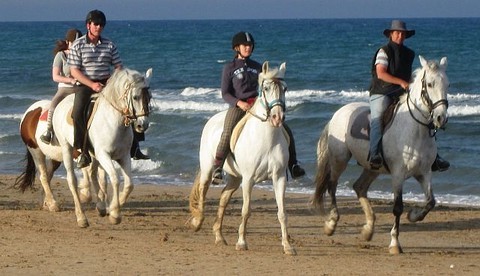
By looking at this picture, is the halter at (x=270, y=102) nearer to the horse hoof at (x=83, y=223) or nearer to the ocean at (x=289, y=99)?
the ocean at (x=289, y=99)

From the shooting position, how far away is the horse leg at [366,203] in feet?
39.4

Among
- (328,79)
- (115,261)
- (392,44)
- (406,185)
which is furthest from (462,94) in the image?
(115,261)

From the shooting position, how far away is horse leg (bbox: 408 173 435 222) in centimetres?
1133

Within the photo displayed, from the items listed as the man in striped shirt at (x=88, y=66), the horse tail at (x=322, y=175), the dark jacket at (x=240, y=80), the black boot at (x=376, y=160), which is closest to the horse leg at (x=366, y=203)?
the horse tail at (x=322, y=175)

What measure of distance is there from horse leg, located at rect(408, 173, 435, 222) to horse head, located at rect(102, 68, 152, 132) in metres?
2.94

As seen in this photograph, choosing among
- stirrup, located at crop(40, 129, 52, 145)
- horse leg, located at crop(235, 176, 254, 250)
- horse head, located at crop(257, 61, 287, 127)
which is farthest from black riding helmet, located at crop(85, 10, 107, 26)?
horse leg, located at crop(235, 176, 254, 250)

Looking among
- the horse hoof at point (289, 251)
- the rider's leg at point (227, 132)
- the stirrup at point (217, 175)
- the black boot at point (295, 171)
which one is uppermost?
the rider's leg at point (227, 132)

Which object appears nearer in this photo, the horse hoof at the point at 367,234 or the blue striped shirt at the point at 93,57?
the horse hoof at the point at 367,234

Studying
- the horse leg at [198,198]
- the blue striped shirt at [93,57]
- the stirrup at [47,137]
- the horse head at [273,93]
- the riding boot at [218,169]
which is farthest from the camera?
the stirrup at [47,137]

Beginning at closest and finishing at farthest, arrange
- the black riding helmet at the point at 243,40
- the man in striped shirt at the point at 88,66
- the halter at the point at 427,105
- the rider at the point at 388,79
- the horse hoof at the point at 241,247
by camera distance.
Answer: the halter at the point at 427,105, the horse hoof at the point at 241,247, the black riding helmet at the point at 243,40, the rider at the point at 388,79, the man in striped shirt at the point at 88,66

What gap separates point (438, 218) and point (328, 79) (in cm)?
2827

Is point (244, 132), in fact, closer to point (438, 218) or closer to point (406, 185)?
point (438, 218)

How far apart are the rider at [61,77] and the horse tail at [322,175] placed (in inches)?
123

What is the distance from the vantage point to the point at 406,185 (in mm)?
17703
